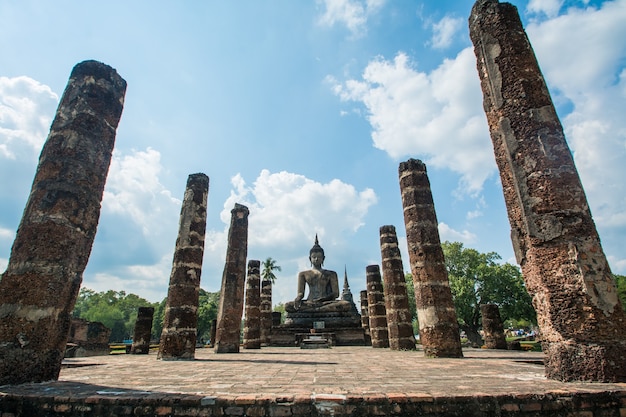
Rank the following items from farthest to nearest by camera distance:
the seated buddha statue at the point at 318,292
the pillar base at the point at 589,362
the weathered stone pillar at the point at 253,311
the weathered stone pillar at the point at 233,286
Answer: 1. the seated buddha statue at the point at 318,292
2. the weathered stone pillar at the point at 253,311
3. the weathered stone pillar at the point at 233,286
4. the pillar base at the point at 589,362

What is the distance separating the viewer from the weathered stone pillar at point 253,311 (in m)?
15.7

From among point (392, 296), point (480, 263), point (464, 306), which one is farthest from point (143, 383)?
point (480, 263)

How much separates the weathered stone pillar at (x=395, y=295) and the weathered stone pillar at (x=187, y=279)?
737cm

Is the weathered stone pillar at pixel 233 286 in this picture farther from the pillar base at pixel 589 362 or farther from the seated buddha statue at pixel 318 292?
the pillar base at pixel 589 362

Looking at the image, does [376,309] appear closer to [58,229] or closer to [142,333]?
[142,333]

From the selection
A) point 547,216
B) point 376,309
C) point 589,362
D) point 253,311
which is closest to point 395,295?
point 376,309

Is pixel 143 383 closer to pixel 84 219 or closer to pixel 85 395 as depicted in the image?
pixel 85 395

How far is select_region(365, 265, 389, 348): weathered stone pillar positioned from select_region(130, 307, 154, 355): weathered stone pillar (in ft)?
32.5

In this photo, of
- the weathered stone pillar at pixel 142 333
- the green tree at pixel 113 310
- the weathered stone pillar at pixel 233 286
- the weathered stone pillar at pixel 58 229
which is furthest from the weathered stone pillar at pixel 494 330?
the green tree at pixel 113 310

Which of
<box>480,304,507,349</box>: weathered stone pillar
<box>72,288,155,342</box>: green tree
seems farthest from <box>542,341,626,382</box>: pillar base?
<box>72,288,155,342</box>: green tree

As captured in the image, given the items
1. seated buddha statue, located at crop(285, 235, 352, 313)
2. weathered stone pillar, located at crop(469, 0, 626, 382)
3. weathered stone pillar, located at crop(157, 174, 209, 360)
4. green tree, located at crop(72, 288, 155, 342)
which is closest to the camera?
weathered stone pillar, located at crop(469, 0, 626, 382)

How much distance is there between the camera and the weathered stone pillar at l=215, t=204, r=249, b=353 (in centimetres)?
1182

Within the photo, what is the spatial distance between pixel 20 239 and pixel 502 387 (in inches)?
253

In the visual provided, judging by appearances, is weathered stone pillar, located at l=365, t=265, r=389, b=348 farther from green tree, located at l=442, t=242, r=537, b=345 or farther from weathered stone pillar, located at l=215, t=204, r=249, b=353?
green tree, located at l=442, t=242, r=537, b=345
